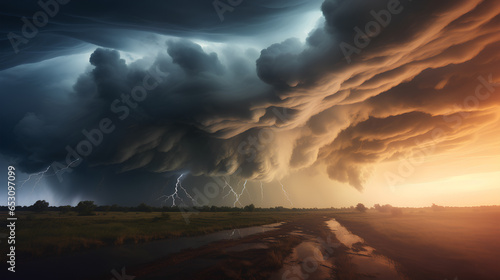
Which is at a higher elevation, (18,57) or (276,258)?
(18,57)

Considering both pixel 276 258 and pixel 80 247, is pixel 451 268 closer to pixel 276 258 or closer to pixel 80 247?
pixel 276 258

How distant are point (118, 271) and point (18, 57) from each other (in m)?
28.0

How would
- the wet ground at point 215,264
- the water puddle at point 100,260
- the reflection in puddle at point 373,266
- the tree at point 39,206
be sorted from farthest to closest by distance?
the tree at point 39,206 → the reflection in puddle at point 373,266 → the water puddle at point 100,260 → the wet ground at point 215,264

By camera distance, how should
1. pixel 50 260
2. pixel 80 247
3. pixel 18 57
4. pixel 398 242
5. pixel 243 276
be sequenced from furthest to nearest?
pixel 398 242 < pixel 18 57 < pixel 80 247 < pixel 50 260 < pixel 243 276

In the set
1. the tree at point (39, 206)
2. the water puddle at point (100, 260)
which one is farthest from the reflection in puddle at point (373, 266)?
the tree at point (39, 206)

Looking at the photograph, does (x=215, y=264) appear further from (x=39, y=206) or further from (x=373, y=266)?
(x=39, y=206)

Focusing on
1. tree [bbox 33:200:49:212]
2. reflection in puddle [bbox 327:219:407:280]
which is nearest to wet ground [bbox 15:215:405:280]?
reflection in puddle [bbox 327:219:407:280]

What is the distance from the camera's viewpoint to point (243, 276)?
12.2 m

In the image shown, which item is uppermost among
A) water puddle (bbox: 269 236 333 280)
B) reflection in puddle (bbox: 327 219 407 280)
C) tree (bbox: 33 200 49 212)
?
tree (bbox: 33 200 49 212)

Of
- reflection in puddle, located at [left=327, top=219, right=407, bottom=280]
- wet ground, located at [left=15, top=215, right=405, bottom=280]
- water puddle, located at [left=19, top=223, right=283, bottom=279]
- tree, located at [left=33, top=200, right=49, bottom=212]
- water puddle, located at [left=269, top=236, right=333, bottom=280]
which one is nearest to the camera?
wet ground, located at [left=15, top=215, right=405, bottom=280]

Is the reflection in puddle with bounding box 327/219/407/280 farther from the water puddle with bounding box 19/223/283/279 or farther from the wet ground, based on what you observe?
the water puddle with bounding box 19/223/283/279

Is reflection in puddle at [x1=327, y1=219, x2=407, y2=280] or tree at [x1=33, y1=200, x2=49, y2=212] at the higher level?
tree at [x1=33, y1=200, x2=49, y2=212]

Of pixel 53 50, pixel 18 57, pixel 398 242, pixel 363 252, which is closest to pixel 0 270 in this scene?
pixel 18 57

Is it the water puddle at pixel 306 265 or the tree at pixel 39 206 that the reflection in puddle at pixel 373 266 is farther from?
the tree at pixel 39 206
